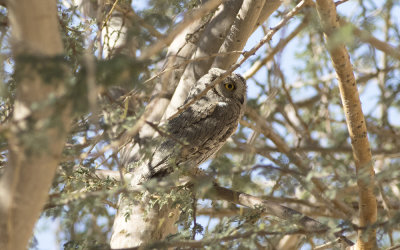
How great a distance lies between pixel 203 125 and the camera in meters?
3.76

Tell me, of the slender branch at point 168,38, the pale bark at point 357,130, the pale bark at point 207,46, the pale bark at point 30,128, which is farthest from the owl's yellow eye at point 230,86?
the pale bark at point 30,128

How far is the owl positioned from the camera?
11.7 feet

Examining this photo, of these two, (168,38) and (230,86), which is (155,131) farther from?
(230,86)

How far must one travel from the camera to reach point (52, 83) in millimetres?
1438

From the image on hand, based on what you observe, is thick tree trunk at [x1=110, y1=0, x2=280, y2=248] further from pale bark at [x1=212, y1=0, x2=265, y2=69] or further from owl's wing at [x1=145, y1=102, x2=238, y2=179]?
owl's wing at [x1=145, y1=102, x2=238, y2=179]

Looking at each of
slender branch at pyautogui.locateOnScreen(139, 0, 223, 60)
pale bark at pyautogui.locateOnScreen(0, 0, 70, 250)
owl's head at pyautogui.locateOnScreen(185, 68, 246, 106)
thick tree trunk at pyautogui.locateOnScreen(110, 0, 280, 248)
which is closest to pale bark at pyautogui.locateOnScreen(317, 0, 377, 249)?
slender branch at pyautogui.locateOnScreen(139, 0, 223, 60)

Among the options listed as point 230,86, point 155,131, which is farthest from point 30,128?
point 230,86

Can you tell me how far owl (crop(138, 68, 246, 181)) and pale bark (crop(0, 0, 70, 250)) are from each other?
6.10ft

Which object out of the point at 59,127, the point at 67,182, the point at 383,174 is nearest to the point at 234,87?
the point at 67,182

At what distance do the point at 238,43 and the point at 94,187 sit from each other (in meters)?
1.73

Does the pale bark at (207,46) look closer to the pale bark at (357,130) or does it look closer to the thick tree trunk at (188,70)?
the thick tree trunk at (188,70)

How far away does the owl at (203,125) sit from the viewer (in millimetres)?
3561

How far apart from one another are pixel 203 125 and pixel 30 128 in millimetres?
2415

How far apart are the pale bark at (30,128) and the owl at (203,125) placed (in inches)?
73.1
